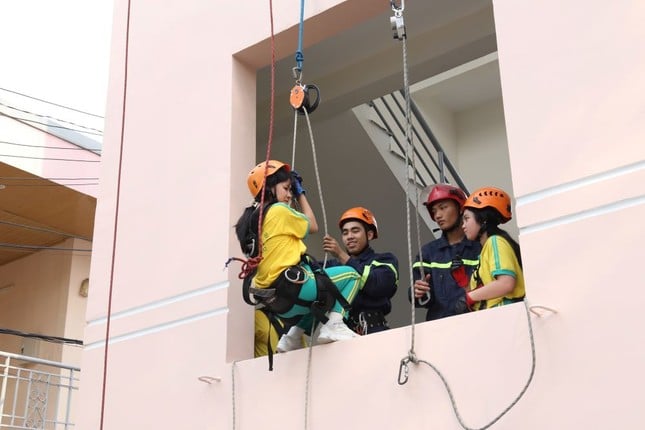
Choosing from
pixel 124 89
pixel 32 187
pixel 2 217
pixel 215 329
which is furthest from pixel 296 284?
pixel 2 217

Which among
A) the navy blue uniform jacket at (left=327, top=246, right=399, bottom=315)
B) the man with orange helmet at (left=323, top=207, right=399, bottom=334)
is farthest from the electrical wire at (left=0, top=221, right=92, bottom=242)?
the navy blue uniform jacket at (left=327, top=246, right=399, bottom=315)

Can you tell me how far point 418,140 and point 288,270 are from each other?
5.51 metres

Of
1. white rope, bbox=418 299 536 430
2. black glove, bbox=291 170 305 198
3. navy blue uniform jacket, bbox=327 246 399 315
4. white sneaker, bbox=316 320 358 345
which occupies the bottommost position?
white rope, bbox=418 299 536 430

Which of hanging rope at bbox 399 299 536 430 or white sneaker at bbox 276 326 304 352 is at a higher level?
white sneaker at bbox 276 326 304 352

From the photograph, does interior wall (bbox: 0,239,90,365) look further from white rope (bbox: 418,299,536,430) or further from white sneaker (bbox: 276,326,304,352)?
white rope (bbox: 418,299,536,430)

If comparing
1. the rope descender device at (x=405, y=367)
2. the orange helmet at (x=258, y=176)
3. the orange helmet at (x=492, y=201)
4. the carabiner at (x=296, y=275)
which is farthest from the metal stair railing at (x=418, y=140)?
the rope descender device at (x=405, y=367)

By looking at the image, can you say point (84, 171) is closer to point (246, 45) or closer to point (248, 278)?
point (246, 45)

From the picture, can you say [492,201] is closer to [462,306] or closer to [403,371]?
[462,306]

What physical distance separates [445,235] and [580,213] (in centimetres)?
155

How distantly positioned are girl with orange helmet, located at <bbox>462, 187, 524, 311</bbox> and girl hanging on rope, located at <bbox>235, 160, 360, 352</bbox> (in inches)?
29.8

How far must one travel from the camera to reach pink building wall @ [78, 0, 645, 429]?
408cm

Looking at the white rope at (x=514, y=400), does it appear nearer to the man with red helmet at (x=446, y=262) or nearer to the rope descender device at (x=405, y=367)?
the rope descender device at (x=405, y=367)

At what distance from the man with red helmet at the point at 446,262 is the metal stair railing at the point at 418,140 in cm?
282

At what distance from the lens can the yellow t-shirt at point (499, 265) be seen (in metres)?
4.70
